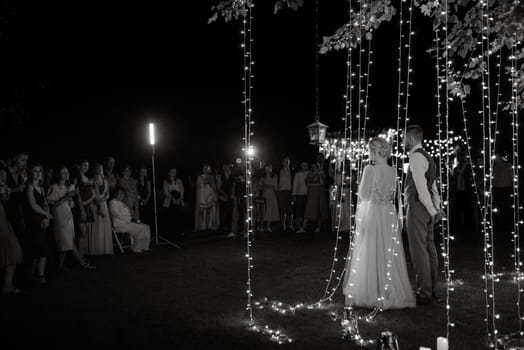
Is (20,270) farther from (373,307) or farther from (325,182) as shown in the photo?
(325,182)

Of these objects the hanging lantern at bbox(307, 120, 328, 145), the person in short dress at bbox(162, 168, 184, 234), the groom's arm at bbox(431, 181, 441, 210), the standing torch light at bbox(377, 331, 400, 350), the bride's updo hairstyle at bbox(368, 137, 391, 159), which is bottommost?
the standing torch light at bbox(377, 331, 400, 350)

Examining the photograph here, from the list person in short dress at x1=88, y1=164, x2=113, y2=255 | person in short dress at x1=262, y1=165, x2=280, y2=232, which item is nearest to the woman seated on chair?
person in short dress at x1=88, y1=164, x2=113, y2=255

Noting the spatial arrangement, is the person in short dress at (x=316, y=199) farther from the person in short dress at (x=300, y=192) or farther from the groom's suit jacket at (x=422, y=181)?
the groom's suit jacket at (x=422, y=181)

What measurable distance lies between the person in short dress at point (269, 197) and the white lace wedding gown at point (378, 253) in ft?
26.8

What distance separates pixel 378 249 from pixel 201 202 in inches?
356

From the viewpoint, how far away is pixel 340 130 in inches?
1291

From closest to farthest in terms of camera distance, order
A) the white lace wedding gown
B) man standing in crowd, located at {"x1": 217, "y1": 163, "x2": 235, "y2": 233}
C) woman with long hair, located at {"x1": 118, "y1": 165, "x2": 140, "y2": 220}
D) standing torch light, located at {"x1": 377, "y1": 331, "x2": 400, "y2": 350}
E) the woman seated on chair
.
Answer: standing torch light, located at {"x1": 377, "y1": 331, "x2": 400, "y2": 350}, the white lace wedding gown, the woman seated on chair, woman with long hair, located at {"x1": 118, "y1": 165, "x2": 140, "y2": 220}, man standing in crowd, located at {"x1": 217, "y1": 163, "x2": 235, "y2": 233}

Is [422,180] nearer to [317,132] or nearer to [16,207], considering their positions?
[16,207]

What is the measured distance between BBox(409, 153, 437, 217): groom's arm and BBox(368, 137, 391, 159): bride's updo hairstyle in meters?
0.32

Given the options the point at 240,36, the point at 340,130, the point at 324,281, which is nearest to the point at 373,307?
the point at 324,281

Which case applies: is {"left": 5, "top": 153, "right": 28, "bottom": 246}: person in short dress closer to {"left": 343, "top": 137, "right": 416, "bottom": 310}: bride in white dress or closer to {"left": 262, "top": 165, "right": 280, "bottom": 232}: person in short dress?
{"left": 343, "top": 137, "right": 416, "bottom": 310}: bride in white dress

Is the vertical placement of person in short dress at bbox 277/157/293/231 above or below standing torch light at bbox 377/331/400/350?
above

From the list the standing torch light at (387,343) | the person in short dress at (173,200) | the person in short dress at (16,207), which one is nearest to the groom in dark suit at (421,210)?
the standing torch light at (387,343)

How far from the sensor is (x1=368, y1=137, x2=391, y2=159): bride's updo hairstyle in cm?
598
